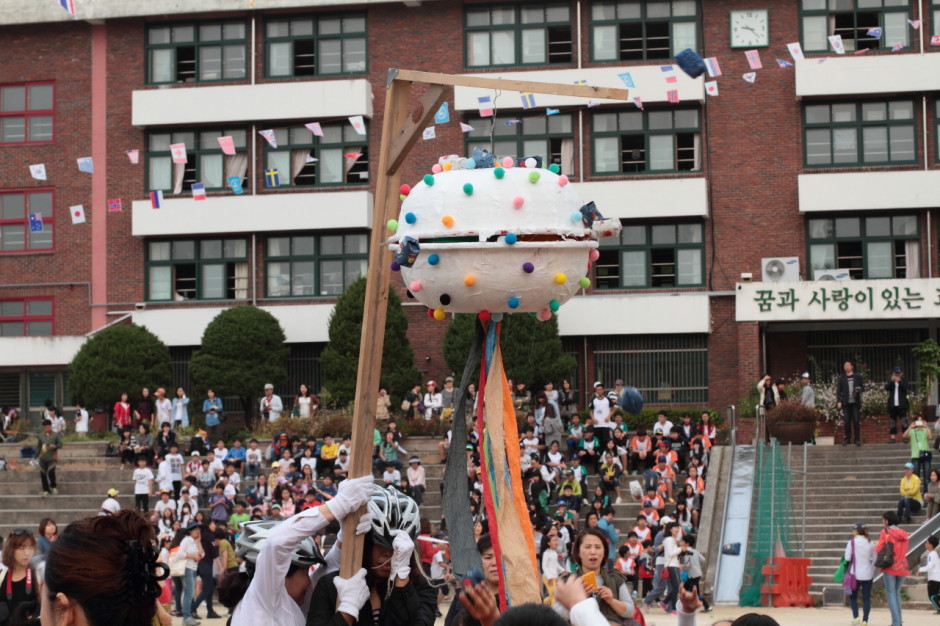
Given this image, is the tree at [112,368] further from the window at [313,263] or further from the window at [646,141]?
the window at [646,141]

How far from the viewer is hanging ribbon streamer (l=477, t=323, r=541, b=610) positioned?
8758 millimetres

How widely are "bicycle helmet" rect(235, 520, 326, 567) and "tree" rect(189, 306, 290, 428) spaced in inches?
1157

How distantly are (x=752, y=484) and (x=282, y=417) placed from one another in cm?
1264

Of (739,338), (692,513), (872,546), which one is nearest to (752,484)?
(692,513)

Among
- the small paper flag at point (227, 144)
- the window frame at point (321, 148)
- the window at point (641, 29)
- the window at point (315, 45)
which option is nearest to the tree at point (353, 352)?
the window frame at point (321, 148)

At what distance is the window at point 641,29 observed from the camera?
38.0 metres

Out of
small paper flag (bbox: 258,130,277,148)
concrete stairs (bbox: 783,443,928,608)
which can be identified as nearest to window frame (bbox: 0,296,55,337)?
small paper flag (bbox: 258,130,277,148)

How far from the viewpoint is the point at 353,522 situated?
23.9 feet

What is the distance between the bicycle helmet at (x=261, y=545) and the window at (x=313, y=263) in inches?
1240

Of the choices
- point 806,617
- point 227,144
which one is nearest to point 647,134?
point 227,144

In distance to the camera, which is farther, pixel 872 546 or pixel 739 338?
pixel 739 338

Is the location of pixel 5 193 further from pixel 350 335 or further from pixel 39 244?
pixel 350 335

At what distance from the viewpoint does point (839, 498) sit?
27797 mm

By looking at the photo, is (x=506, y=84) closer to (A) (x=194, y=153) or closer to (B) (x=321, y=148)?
(B) (x=321, y=148)
